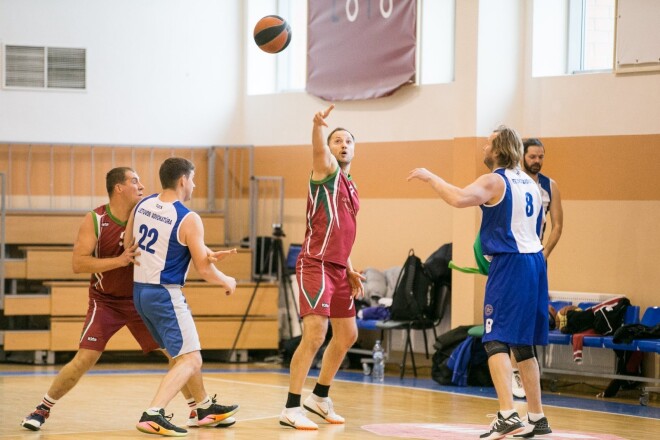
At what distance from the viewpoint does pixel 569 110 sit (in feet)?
33.7

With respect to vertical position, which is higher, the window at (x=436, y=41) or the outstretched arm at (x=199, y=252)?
the window at (x=436, y=41)

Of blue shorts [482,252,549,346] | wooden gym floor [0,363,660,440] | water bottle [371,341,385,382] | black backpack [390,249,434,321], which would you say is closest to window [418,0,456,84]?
black backpack [390,249,434,321]

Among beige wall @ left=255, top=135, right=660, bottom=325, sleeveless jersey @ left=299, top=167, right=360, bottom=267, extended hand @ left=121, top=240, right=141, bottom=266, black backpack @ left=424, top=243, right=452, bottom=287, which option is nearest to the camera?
extended hand @ left=121, top=240, right=141, bottom=266

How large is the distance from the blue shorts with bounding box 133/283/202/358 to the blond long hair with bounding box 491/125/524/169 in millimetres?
2103

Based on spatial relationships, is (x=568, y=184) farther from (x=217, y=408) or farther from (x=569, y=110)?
(x=217, y=408)

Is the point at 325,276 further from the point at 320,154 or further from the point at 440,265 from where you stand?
the point at 440,265

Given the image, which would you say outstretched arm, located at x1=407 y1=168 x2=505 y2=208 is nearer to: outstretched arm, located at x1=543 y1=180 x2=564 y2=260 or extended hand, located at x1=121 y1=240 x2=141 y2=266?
extended hand, located at x1=121 y1=240 x2=141 y2=266

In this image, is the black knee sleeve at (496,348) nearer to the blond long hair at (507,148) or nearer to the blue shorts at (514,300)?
the blue shorts at (514,300)

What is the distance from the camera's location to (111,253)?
6.90 metres

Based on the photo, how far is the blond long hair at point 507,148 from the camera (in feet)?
21.4

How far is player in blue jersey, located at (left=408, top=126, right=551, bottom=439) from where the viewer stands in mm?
6352

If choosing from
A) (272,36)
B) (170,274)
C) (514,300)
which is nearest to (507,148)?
(514,300)

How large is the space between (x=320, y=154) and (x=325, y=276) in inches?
31.2

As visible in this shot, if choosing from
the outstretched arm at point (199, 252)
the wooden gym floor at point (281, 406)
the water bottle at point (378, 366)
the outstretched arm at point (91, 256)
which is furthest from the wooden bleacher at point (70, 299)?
the outstretched arm at point (199, 252)
